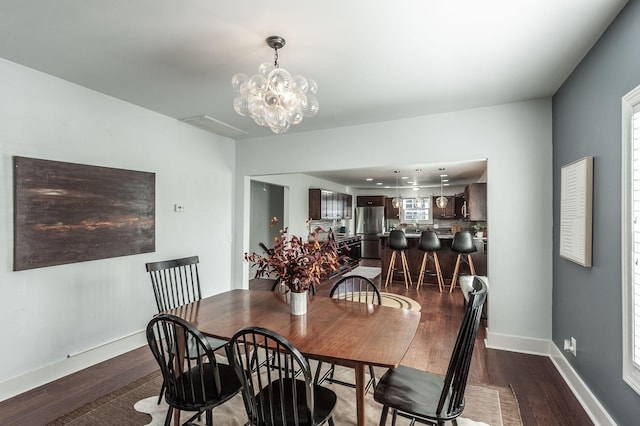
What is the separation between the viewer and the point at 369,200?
36.4ft

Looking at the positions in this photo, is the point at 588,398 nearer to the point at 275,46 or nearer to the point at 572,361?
the point at 572,361

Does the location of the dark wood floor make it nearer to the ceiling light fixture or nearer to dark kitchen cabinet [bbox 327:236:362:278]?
dark kitchen cabinet [bbox 327:236:362:278]

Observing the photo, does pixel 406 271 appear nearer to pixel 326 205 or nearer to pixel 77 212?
pixel 326 205

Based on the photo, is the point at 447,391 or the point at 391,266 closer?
the point at 447,391

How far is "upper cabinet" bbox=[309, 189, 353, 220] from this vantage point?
7781mm

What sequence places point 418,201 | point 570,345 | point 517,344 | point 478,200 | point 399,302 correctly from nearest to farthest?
1. point 570,345
2. point 517,344
3. point 399,302
4. point 478,200
5. point 418,201

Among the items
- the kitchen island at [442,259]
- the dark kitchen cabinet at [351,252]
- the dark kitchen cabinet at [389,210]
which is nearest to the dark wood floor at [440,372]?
the kitchen island at [442,259]

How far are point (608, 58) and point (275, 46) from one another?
7.01 feet

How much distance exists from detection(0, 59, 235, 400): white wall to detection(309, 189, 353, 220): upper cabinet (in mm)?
3630

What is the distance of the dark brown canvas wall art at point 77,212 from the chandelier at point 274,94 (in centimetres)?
186

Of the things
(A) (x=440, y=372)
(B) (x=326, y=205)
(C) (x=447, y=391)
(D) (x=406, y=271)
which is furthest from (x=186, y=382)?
(B) (x=326, y=205)

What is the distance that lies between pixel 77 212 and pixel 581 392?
4.36m

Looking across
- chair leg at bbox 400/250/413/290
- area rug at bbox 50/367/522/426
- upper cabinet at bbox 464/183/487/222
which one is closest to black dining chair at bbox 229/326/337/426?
area rug at bbox 50/367/522/426

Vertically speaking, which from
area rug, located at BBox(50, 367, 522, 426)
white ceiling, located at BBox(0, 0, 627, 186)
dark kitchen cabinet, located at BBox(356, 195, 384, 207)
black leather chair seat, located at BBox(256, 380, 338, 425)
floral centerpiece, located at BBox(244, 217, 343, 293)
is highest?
white ceiling, located at BBox(0, 0, 627, 186)
